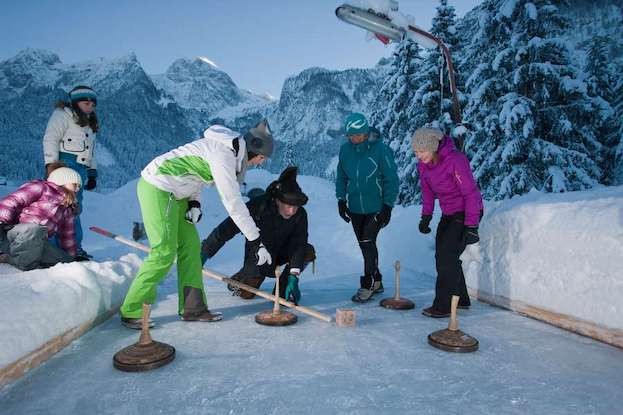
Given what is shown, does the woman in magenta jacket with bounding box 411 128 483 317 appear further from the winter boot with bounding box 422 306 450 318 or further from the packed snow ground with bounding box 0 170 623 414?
the packed snow ground with bounding box 0 170 623 414

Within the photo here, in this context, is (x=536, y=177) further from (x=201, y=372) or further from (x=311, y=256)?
(x=201, y=372)

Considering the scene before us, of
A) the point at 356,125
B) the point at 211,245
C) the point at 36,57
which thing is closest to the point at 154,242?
the point at 211,245

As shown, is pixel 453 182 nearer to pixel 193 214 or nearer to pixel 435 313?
pixel 435 313

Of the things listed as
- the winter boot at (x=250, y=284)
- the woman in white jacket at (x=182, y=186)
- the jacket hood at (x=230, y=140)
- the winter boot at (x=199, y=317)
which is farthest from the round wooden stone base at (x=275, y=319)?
the jacket hood at (x=230, y=140)

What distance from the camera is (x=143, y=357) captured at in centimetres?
243

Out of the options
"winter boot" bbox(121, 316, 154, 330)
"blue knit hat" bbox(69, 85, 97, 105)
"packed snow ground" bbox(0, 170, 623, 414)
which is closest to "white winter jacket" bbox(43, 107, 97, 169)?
"blue knit hat" bbox(69, 85, 97, 105)

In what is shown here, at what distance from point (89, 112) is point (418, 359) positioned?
4.50 metres

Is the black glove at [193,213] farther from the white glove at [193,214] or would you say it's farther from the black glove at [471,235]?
the black glove at [471,235]

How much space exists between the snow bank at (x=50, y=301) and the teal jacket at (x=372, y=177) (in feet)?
8.19

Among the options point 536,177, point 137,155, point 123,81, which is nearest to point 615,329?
point 536,177

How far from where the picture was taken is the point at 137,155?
107m

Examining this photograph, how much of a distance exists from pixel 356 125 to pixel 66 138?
10.8ft

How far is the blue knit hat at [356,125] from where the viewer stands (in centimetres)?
445

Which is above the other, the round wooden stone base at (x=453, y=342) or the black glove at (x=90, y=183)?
the black glove at (x=90, y=183)
